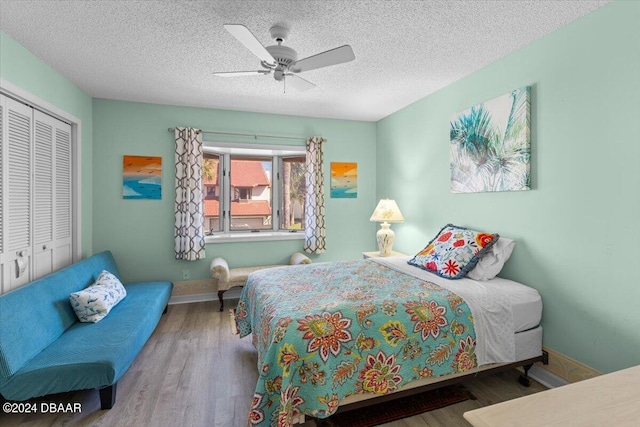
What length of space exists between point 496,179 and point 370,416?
2091mm

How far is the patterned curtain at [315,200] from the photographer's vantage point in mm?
4457

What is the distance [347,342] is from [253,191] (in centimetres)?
333

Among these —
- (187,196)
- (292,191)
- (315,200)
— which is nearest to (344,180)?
(315,200)

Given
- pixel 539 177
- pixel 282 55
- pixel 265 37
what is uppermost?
pixel 265 37

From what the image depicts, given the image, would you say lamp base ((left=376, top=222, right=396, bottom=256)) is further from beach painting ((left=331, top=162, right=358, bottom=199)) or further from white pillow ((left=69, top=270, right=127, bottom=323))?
white pillow ((left=69, top=270, right=127, bottom=323))

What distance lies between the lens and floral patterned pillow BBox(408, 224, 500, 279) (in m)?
2.55

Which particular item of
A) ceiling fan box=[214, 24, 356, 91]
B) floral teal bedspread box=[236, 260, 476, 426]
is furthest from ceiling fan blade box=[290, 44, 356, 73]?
floral teal bedspread box=[236, 260, 476, 426]

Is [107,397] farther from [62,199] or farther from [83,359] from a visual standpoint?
[62,199]

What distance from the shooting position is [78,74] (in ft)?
10.0

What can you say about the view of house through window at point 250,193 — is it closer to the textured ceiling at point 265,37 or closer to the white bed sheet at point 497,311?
the textured ceiling at point 265,37

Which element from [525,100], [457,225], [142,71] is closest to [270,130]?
[142,71]

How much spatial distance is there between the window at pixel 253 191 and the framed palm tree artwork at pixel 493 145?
2.20 m

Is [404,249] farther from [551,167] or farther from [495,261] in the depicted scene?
[551,167]

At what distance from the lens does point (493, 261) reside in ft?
8.45
